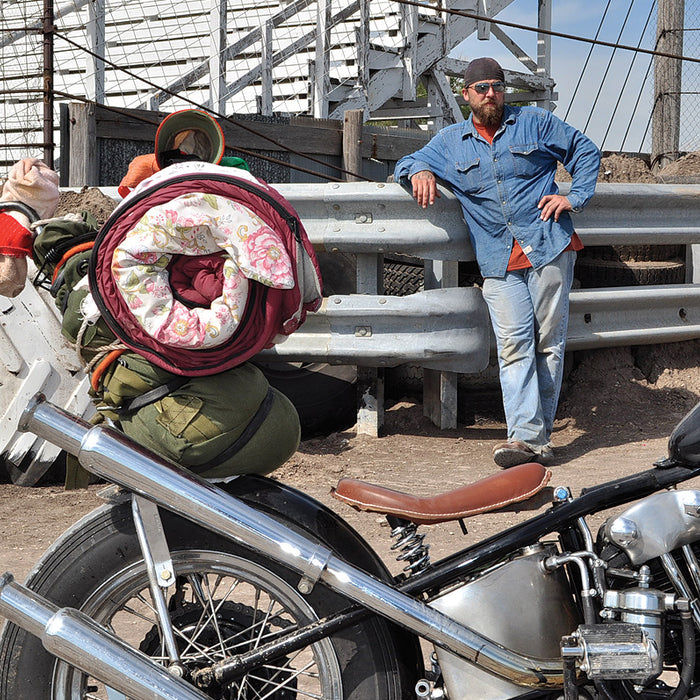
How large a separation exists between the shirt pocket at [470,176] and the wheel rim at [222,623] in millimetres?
3375

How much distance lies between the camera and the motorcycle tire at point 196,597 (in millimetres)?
2422

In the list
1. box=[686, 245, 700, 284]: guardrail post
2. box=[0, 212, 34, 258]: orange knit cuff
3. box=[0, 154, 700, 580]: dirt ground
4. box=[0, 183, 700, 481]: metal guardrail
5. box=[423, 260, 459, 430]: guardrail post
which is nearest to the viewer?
box=[0, 212, 34, 258]: orange knit cuff

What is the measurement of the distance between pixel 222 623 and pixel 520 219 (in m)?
3.44

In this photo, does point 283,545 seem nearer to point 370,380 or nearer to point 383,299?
point 383,299

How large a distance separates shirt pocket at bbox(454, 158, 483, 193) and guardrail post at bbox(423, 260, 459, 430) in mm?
508

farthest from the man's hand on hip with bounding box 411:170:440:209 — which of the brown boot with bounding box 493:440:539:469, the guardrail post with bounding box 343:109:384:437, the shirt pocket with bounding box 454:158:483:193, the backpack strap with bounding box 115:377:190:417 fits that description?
the backpack strap with bounding box 115:377:190:417

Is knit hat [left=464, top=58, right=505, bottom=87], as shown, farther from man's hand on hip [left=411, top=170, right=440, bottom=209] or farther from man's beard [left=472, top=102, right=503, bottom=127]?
man's hand on hip [left=411, top=170, right=440, bottom=209]

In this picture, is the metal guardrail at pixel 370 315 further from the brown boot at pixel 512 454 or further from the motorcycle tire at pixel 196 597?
the motorcycle tire at pixel 196 597

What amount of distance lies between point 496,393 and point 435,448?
2.59 feet

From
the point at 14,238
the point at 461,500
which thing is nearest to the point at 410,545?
the point at 461,500

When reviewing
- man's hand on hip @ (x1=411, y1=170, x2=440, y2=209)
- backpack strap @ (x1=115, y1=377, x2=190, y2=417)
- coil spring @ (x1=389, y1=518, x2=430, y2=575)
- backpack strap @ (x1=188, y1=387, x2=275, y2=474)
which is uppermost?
man's hand on hip @ (x1=411, y1=170, x2=440, y2=209)

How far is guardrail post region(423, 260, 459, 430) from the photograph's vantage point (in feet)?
19.1

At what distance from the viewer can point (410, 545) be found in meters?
2.55

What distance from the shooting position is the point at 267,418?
2.64 metres
